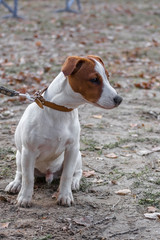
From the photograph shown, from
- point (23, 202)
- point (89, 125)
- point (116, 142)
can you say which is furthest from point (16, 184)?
point (89, 125)

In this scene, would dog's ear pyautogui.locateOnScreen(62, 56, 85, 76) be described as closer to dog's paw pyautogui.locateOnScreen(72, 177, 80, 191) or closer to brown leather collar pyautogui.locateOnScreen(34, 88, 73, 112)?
brown leather collar pyautogui.locateOnScreen(34, 88, 73, 112)

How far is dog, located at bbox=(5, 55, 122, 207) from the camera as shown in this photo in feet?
10.4

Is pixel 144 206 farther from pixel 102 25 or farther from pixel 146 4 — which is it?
pixel 146 4

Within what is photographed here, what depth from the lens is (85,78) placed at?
316cm

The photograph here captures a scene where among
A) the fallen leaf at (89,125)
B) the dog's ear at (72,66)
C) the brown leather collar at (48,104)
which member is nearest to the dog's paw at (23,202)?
the brown leather collar at (48,104)

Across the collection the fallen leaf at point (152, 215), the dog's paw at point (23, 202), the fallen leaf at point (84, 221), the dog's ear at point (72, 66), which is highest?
the dog's ear at point (72, 66)

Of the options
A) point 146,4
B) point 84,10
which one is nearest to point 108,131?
point 84,10

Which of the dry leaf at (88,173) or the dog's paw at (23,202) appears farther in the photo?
the dry leaf at (88,173)

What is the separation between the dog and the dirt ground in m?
0.30

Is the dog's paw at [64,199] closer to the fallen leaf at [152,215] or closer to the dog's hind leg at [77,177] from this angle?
the dog's hind leg at [77,177]

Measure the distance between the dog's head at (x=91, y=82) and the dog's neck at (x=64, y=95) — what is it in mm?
67

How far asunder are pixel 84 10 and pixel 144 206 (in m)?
12.6

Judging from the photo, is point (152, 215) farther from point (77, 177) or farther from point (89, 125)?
point (89, 125)

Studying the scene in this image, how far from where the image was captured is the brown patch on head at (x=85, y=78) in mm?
3156
